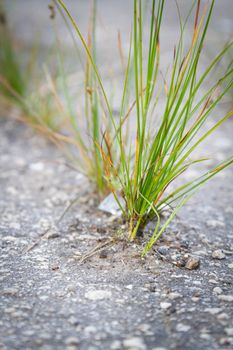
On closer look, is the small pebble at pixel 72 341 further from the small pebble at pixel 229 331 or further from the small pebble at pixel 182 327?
the small pebble at pixel 229 331

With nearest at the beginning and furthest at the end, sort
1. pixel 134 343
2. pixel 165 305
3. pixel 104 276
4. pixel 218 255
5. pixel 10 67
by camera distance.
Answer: pixel 134 343, pixel 165 305, pixel 104 276, pixel 218 255, pixel 10 67

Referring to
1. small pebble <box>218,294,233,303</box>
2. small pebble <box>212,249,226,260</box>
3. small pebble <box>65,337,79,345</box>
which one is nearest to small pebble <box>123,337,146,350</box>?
small pebble <box>65,337,79,345</box>

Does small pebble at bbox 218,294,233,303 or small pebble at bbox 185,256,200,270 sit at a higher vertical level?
small pebble at bbox 185,256,200,270

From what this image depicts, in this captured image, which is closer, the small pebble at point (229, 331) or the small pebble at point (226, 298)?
the small pebble at point (229, 331)

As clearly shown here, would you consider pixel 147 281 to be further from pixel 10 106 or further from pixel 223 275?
pixel 10 106

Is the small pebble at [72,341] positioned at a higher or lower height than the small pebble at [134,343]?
lower

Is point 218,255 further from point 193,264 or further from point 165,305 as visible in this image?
point 165,305

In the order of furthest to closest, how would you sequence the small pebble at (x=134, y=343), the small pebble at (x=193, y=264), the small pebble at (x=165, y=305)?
the small pebble at (x=193, y=264) → the small pebble at (x=165, y=305) → the small pebble at (x=134, y=343)

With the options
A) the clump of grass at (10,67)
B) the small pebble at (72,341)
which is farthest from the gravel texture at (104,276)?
the clump of grass at (10,67)

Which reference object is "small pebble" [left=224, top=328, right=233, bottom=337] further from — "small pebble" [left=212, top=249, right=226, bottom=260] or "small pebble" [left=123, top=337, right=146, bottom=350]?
"small pebble" [left=212, top=249, right=226, bottom=260]

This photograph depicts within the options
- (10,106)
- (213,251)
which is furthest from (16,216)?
(10,106)

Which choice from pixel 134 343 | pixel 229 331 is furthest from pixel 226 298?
pixel 134 343

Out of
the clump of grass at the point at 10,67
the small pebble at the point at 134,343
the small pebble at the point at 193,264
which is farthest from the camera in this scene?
the clump of grass at the point at 10,67
